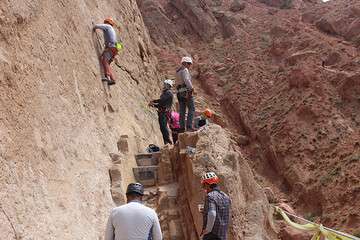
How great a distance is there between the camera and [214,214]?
22.3 ft

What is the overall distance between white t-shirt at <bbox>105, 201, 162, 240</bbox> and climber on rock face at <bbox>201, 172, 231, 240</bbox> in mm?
1668

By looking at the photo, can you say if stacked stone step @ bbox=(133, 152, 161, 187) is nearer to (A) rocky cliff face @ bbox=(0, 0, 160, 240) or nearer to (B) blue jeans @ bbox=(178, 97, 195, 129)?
(A) rocky cliff face @ bbox=(0, 0, 160, 240)

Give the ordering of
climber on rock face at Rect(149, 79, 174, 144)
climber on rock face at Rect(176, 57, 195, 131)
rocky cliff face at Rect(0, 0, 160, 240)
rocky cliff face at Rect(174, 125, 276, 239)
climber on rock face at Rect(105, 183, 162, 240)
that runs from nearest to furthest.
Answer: climber on rock face at Rect(105, 183, 162, 240), rocky cliff face at Rect(0, 0, 160, 240), rocky cliff face at Rect(174, 125, 276, 239), climber on rock face at Rect(176, 57, 195, 131), climber on rock face at Rect(149, 79, 174, 144)

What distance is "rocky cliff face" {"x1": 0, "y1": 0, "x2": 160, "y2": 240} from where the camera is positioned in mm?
6465

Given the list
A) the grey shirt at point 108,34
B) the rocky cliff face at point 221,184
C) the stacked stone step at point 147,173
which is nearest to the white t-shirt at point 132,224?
the rocky cliff face at point 221,184

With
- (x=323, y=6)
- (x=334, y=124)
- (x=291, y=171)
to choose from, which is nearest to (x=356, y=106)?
(x=334, y=124)

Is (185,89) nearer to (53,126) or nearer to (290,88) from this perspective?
(53,126)

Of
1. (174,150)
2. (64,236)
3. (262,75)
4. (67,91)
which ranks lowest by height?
(64,236)

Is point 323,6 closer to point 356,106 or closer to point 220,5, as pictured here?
point 220,5

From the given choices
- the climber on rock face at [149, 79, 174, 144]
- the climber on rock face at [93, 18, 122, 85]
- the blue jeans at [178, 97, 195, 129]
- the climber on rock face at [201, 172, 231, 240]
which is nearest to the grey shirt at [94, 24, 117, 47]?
the climber on rock face at [93, 18, 122, 85]

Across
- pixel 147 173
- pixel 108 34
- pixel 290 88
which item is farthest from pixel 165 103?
pixel 290 88

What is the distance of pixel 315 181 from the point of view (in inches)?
944

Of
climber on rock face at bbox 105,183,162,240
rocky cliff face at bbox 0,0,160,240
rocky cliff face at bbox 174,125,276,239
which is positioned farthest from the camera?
rocky cliff face at bbox 174,125,276,239

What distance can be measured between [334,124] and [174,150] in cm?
1755
